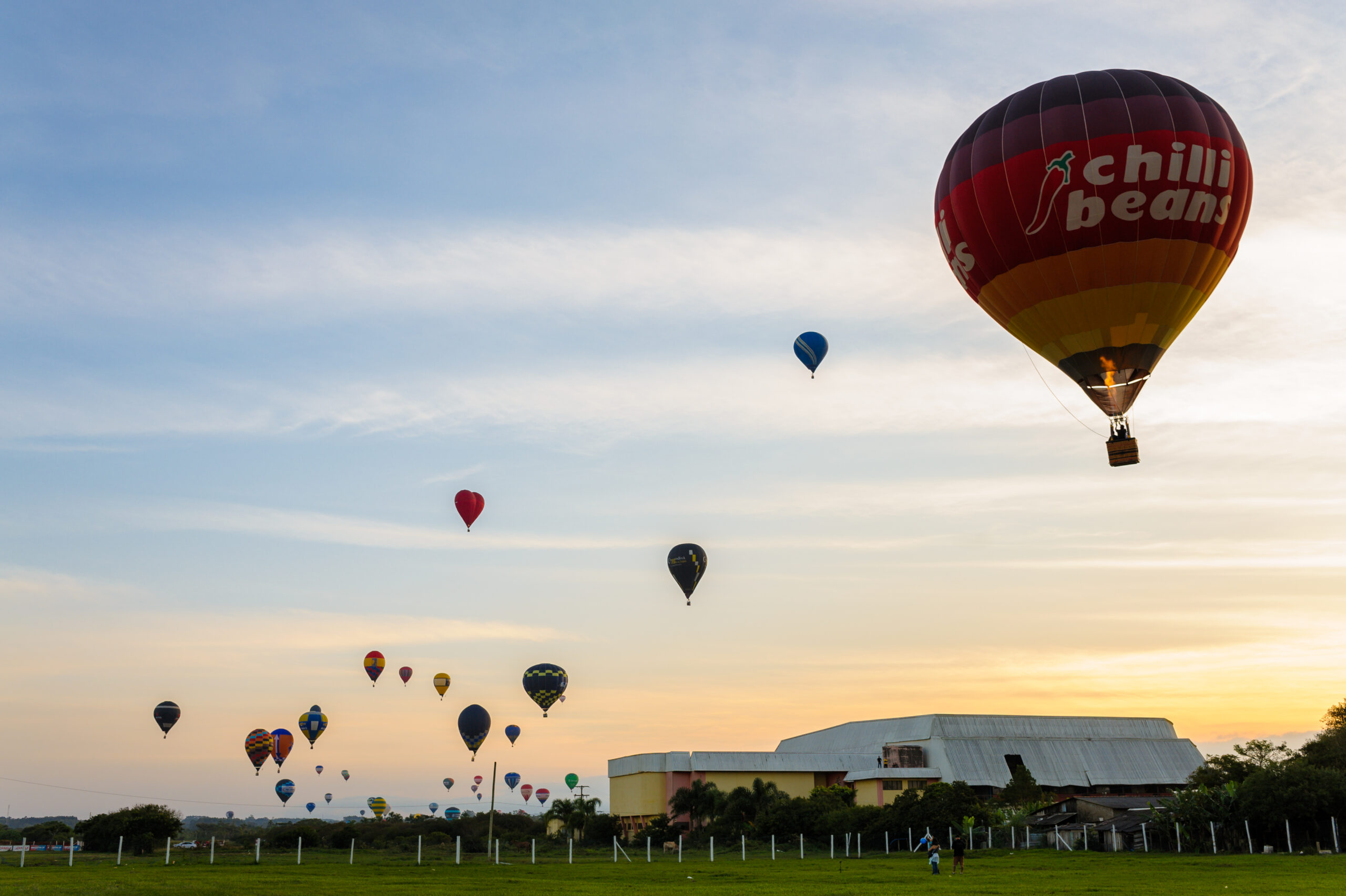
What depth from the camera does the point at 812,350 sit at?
54.7 meters

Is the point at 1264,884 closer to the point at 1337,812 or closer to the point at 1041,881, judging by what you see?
the point at 1041,881

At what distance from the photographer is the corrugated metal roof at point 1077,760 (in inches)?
4171

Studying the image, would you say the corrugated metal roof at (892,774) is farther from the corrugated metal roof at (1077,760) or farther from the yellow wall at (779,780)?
the yellow wall at (779,780)

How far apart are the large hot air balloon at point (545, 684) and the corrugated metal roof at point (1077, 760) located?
45.9m

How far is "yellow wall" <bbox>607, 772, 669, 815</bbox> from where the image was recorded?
99500mm

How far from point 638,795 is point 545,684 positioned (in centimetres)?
2976

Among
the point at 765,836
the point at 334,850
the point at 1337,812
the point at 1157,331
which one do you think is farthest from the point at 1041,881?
the point at 334,850

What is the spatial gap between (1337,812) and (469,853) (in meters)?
52.6

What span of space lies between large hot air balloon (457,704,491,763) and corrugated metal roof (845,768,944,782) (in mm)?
39655

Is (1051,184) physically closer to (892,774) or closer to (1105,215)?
(1105,215)

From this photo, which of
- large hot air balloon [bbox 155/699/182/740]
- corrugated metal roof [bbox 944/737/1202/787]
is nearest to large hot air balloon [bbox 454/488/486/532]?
large hot air balloon [bbox 155/699/182/740]

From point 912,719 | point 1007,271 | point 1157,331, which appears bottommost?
point 912,719

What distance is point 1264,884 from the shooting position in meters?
33.8

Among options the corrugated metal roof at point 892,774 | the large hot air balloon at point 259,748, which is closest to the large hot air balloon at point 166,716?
the large hot air balloon at point 259,748
